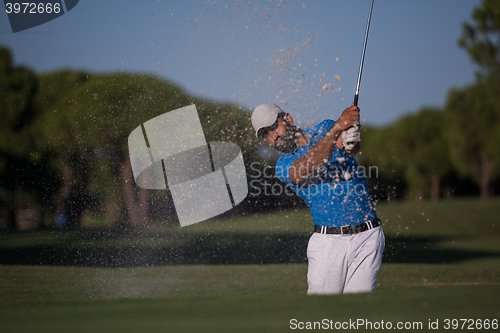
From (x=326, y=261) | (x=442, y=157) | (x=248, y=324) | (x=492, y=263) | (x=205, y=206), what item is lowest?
(x=442, y=157)

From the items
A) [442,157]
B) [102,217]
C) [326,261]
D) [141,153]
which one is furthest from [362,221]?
[442,157]

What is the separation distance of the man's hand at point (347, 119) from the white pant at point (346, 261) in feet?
2.66

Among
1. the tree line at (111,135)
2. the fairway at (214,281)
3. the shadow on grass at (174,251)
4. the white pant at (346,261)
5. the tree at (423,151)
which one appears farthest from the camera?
the tree at (423,151)

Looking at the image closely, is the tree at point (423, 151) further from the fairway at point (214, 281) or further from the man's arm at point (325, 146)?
the man's arm at point (325, 146)

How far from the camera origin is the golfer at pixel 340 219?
377 centimetres

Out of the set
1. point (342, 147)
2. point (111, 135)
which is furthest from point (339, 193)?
point (111, 135)

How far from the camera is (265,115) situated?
13.6ft

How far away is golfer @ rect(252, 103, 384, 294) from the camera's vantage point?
12.4ft

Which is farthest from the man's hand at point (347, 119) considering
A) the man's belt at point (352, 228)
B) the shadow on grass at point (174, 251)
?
the shadow on grass at point (174, 251)

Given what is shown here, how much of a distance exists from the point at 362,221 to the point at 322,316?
1474mm

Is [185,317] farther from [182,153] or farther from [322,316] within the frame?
[182,153]

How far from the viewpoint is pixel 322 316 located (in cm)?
A: 246

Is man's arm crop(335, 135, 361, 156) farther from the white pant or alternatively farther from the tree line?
the tree line

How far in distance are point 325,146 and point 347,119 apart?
0.24 m
